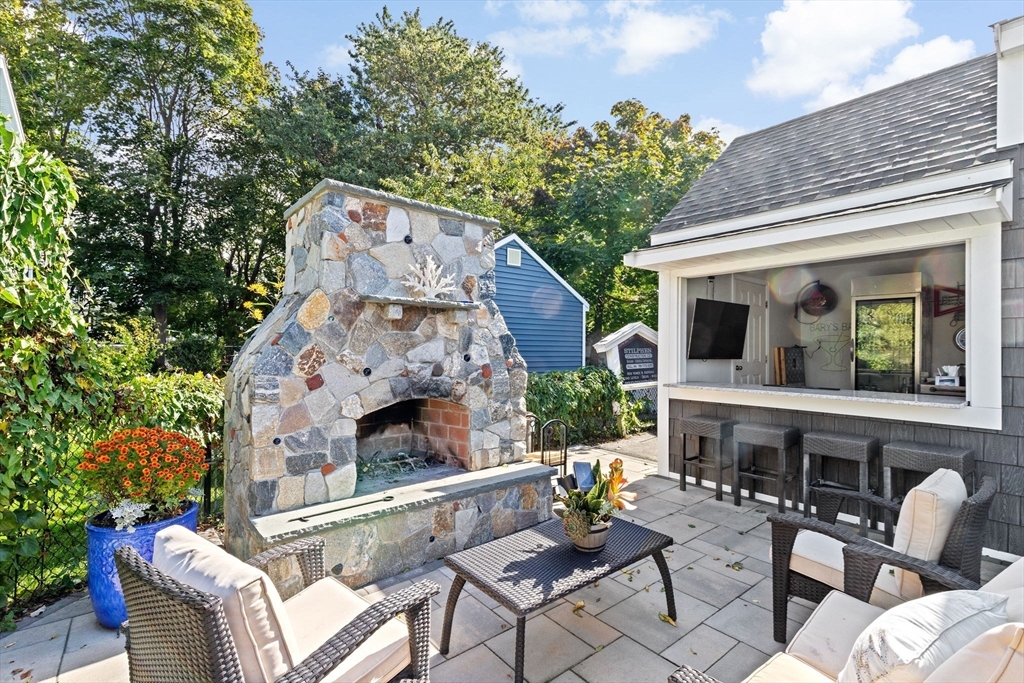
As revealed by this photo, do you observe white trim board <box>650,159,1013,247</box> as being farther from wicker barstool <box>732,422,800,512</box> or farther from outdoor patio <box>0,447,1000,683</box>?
outdoor patio <box>0,447,1000,683</box>

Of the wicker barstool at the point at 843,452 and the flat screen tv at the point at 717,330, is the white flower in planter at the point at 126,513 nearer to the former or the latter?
the wicker barstool at the point at 843,452

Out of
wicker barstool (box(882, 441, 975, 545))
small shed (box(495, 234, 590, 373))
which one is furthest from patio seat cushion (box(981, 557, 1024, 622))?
small shed (box(495, 234, 590, 373))

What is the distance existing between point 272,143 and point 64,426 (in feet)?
39.0

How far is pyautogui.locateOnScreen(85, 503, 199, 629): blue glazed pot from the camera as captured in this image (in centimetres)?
268

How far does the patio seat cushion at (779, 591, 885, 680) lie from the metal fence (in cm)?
390

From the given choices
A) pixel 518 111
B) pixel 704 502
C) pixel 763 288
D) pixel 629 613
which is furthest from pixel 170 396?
pixel 518 111

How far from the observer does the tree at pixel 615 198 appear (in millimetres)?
13320

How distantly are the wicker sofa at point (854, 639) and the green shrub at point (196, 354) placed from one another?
565 inches

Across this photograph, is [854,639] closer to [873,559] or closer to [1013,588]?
[873,559]

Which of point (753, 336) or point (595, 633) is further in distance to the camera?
point (753, 336)

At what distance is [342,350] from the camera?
348cm

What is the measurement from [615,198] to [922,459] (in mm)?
10866

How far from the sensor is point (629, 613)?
284 cm

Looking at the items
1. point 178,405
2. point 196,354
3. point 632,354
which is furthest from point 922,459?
point 196,354
